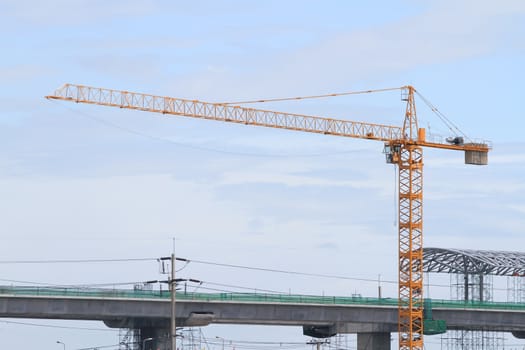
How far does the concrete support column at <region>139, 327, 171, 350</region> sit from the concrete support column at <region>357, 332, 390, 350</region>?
34359mm

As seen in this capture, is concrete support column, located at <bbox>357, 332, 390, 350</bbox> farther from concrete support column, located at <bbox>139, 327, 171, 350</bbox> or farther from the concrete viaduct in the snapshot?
concrete support column, located at <bbox>139, 327, 171, 350</bbox>

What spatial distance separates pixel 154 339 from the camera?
582ft

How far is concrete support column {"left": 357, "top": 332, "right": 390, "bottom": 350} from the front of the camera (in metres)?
198

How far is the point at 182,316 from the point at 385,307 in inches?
1427

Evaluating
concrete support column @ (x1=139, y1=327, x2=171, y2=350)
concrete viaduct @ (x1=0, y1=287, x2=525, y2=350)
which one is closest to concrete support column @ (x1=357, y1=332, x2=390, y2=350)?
concrete viaduct @ (x1=0, y1=287, x2=525, y2=350)

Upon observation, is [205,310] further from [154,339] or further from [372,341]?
[372,341]

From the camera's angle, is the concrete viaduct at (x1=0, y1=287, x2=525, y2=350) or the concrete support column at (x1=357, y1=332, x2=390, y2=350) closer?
the concrete viaduct at (x1=0, y1=287, x2=525, y2=350)

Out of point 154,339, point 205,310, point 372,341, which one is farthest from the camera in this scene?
point 372,341

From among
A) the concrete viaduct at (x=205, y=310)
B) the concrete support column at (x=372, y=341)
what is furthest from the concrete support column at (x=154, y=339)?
the concrete support column at (x=372, y=341)

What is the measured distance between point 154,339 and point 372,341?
38797mm

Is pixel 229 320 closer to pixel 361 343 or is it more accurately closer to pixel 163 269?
pixel 361 343

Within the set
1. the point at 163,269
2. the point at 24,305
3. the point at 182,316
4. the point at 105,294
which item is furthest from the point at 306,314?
the point at 163,269

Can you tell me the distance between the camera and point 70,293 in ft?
558

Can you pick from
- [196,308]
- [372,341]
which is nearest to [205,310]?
[196,308]
